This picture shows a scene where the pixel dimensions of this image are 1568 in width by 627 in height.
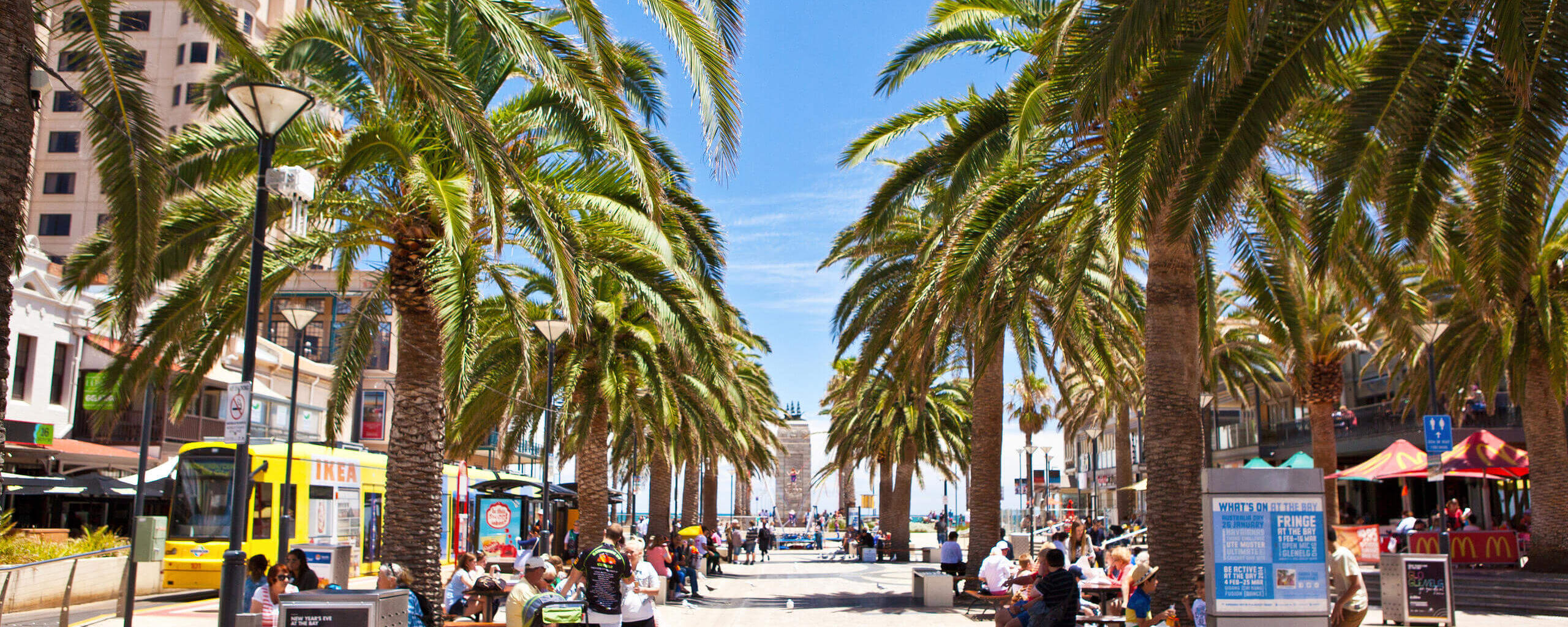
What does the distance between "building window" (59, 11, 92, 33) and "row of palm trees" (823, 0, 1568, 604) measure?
803 cm

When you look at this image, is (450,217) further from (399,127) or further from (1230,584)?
(1230,584)

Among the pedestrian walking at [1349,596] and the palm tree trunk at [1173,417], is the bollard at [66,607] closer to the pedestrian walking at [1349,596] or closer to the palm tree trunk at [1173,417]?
the palm tree trunk at [1173,417]

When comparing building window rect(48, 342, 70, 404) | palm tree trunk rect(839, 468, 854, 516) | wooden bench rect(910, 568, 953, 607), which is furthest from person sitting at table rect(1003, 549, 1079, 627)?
palm tree trunk rect(839, 468, 854, 516)

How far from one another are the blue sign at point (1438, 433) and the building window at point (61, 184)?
58.0 m

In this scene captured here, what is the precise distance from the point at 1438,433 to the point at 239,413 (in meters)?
18.2

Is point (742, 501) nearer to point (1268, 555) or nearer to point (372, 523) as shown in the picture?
point (372, 523)

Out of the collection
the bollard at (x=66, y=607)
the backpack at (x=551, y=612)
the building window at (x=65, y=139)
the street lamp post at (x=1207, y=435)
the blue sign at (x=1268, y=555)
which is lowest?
the bollard at (x=66, y=607)

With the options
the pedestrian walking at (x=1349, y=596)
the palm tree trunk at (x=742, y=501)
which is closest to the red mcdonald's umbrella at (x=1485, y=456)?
the pedestrian walking at (x=1349, y=596)

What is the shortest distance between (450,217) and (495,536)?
2540 cm

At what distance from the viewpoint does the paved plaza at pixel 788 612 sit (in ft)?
53.9

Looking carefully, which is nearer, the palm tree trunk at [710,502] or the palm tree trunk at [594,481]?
the palm tree trunk at [594,481]

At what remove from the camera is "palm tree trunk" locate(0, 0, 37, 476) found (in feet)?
26.7

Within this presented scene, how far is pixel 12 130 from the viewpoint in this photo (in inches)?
323

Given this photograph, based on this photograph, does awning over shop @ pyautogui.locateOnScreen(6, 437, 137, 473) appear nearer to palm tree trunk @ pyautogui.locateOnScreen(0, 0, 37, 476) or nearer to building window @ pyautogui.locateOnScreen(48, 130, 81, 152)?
building window @ pyautogui.locateOnScreen(48, 130, 81, 152)
